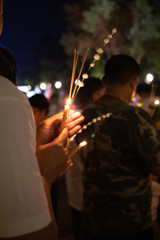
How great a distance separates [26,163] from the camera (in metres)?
0.80

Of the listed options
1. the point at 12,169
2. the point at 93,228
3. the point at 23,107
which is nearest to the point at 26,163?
the point at 12,169

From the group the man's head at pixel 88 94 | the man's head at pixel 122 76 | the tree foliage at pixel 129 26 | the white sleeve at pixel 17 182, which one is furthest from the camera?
the tree foliage at pixel 129 26

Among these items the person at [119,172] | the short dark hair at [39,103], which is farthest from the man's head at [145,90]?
the person at [119,172]

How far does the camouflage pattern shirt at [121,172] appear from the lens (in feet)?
6.63

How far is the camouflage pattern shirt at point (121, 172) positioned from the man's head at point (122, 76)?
25 centimetres

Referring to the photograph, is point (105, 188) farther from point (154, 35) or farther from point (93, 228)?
point (154, 35)

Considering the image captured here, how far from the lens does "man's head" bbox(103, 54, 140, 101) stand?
7.78ft

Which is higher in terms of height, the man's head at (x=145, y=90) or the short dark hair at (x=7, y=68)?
the short dark hair at (x=7, y=68)

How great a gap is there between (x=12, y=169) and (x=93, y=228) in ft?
5.04

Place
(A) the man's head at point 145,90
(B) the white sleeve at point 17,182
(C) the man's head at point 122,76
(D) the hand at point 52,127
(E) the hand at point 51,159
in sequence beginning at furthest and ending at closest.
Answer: (A) the man's head at point 145,90, (C) the man's head at point 122,76, (D) the hand at point 52,127, (E) the hand at point 51,159, (B) the white sleeve at point 17,182

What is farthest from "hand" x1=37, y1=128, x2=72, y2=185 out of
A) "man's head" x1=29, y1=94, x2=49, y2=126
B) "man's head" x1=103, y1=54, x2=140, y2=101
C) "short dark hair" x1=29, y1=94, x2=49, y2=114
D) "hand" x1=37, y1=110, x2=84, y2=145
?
"short dark hair" x1=29, y1=94, x2=49, y2=114

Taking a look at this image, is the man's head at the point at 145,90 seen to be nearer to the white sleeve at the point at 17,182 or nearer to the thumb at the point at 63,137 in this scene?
the thumb at the point at 63,137

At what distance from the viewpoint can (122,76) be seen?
7.86 feet

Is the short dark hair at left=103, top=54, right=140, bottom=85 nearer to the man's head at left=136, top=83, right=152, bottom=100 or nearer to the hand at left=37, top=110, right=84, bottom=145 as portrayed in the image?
the hand at left=37, top=110, right=84, bottom=145
